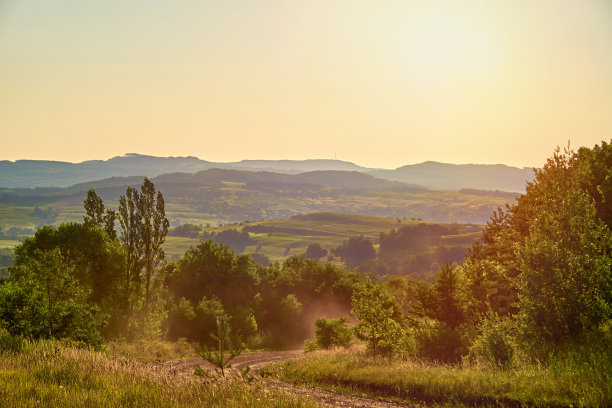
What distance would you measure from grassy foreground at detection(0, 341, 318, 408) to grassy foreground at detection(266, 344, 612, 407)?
29.6 feet

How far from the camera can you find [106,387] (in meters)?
9.62

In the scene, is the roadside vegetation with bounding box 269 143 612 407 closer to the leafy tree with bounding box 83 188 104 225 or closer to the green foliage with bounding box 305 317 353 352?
the green foliage with bounding box 305 317 353 352

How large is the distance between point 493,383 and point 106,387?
14318 millimetres

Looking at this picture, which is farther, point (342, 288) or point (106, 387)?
point (342, 288)

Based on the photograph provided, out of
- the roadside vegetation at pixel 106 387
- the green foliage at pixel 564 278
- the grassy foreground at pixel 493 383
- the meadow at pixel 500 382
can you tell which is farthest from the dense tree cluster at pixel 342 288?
the roadside vegetation at pixel 106 387

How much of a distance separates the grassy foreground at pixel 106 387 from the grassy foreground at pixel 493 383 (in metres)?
9.01

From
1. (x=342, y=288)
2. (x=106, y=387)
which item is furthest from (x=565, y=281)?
(x=342, y=288)

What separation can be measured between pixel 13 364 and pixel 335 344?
31.8 m

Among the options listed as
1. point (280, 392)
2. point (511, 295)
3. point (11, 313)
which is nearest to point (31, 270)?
point (11, 313)

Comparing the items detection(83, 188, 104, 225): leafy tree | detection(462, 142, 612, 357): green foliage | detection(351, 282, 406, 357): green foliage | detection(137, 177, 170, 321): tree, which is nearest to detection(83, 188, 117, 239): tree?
detection(83, 188, 104, 225): leafy tree

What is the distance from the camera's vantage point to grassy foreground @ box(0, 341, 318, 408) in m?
8.80

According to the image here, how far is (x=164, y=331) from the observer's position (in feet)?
175

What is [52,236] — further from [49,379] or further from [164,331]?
[49,379]

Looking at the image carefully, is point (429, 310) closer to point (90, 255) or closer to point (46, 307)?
point (46, 307)
